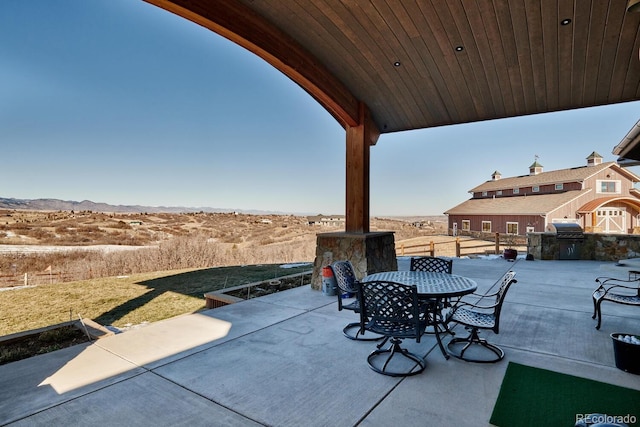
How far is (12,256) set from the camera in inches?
452

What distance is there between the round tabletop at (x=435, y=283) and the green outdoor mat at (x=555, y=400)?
30.0 inches

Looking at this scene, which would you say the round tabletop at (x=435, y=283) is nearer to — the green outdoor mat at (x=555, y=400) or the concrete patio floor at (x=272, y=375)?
the concrete patio floor at (x=272, y=375)

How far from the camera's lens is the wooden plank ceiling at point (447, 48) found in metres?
3.38

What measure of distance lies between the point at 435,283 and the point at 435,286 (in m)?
0.16

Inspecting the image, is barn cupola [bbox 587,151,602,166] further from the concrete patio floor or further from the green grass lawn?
the green grass lawn

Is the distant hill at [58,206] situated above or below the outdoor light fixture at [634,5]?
below

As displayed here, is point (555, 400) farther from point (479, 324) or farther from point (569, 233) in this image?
point (569, 233)

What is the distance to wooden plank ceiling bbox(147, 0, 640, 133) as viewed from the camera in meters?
3.38

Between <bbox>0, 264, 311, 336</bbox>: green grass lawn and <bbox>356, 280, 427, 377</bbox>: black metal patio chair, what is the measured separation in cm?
439

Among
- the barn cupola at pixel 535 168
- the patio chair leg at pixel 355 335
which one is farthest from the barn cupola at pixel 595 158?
the patio chair leg at pixel 355 335

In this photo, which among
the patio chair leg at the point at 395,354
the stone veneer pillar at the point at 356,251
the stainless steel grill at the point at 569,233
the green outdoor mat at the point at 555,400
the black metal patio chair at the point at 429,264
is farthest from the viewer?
the stainless steel grill at the point at 569,233

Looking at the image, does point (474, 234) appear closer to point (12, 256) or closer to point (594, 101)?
point (594, 101)

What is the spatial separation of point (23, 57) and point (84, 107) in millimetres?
5141

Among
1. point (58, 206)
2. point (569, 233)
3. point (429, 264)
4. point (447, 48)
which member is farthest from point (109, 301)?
point (58, 206)
